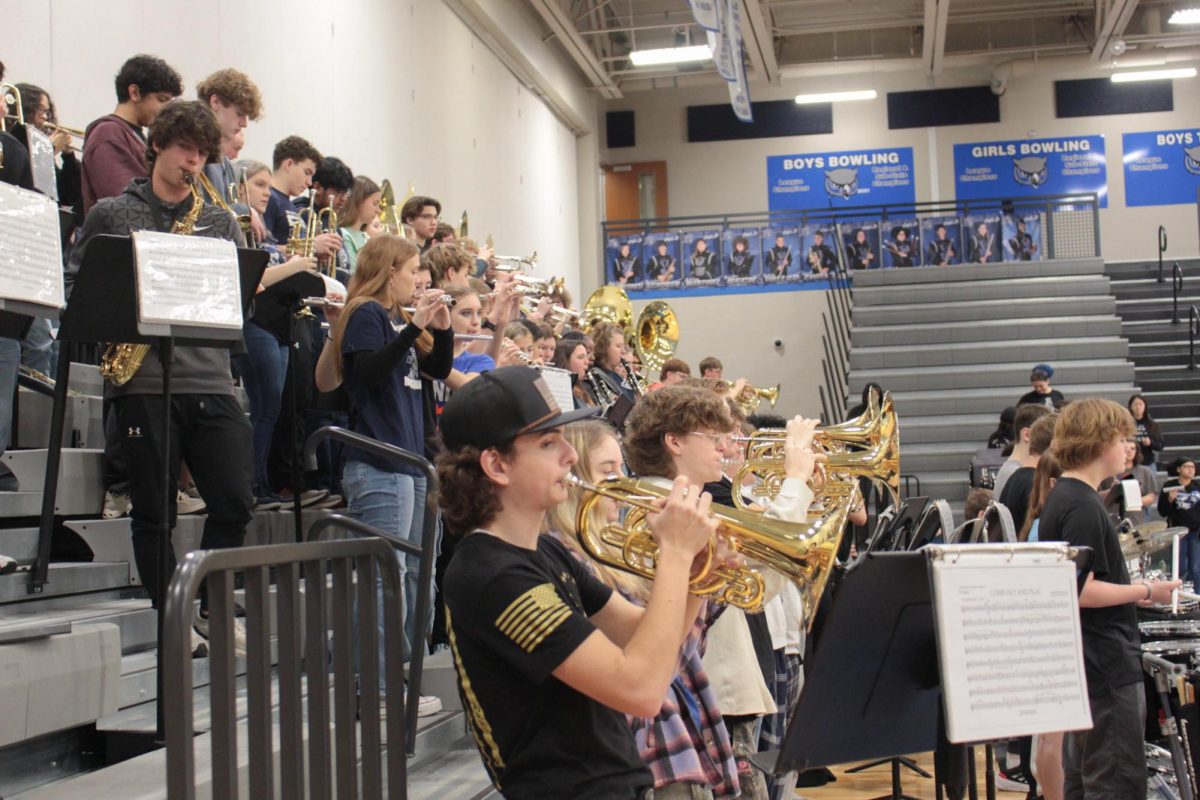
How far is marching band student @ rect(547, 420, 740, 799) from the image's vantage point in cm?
284

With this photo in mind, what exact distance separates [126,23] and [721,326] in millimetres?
11390

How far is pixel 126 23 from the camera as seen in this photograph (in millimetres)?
7512

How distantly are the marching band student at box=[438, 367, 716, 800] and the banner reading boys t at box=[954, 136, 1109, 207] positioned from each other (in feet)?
62.6

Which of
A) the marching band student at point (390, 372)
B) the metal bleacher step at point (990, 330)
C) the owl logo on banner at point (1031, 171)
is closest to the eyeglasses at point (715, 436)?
the marching band student at point (390, 372)

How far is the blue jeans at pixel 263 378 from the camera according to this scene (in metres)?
5.50

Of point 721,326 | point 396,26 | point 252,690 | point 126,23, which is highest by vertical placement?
point 396,26

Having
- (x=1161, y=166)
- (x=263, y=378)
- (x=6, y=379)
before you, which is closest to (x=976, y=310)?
(x=1161, y=166)

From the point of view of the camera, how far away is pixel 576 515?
2.82m

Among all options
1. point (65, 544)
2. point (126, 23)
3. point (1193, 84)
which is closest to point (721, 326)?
point (1193, 84)

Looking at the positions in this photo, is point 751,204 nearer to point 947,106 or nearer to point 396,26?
point 947,106

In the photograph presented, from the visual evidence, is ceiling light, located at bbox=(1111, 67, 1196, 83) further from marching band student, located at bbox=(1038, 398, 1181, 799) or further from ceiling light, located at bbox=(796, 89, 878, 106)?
marching band student, located at bbox=(1038, 398, 1181, 799)

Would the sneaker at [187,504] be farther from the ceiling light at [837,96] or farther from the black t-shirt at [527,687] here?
the ceiling light at [837,96]

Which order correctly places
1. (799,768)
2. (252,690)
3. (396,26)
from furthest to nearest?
(396,26)
(799,768)
(252,690)

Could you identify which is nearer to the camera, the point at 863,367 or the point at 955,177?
the point at 863,367
